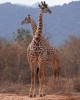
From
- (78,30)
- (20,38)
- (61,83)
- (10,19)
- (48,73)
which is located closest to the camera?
(61,83)

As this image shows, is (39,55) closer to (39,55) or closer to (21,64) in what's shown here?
(39,55)

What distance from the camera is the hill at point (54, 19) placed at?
281 ft

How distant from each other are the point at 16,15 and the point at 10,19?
10.3ft

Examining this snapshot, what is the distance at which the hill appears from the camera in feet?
281

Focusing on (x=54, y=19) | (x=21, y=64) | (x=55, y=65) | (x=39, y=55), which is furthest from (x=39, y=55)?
(x=54, y=19)

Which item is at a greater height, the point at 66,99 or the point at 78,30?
the point at 78,30

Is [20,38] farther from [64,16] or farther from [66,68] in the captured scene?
[64,16]

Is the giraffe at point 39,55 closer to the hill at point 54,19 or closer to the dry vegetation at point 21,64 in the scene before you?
the dry vegetation at point 21,64

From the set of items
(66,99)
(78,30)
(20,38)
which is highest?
(78,30)

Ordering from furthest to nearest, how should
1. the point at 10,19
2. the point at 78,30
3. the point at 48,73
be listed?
1. the point at 10,19
2. the point at 78,30
3. the point at 48,73

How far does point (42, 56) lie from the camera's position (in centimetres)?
1360

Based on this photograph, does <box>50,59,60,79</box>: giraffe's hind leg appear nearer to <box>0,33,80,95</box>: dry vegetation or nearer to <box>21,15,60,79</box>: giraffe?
<box>21,15,60,79</box>: giraffe

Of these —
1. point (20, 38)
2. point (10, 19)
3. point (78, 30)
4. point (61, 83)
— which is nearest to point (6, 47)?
point (20, 38)

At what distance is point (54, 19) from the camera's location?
91500 mm
